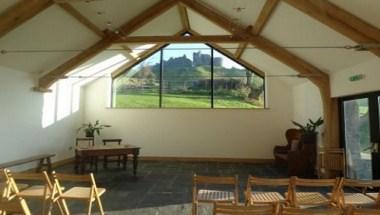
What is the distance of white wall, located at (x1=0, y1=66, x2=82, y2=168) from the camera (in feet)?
20.8

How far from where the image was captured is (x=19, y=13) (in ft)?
15.2

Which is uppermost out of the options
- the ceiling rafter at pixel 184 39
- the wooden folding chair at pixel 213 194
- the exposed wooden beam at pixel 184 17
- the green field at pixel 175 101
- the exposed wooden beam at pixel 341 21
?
the exposed wooden beam at pixel 184 17

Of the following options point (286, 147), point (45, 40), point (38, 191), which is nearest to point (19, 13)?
point (45, 40)

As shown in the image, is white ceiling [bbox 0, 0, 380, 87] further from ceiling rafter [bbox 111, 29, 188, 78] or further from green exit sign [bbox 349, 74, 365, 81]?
ceiling rafter [bbox 111, 29, 188, 78]

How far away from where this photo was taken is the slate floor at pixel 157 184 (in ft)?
A: 14.4

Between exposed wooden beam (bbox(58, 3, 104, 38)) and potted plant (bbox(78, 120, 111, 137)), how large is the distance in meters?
3.45

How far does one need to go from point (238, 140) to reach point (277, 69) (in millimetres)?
2546

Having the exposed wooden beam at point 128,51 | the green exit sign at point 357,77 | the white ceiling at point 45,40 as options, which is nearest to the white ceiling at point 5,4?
the white ceiling at point 45,40

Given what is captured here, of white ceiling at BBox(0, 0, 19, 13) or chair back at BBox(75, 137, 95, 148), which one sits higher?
white ceiling at BBox(0, 0, 19, 13)

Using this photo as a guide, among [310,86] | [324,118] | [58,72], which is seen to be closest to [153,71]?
[58,72]

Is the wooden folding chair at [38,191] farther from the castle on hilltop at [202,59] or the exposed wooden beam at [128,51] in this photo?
the castle on hilltop at [202,59]

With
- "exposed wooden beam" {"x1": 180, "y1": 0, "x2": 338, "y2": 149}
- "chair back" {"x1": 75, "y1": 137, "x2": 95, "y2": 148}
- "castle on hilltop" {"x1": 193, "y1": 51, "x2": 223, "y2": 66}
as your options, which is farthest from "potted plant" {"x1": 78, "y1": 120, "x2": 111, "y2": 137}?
"exposed wooden beam" {"x1": 180, "y1": 0, "x2": 338, "y2": 149}

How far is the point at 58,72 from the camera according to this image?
7.49 m

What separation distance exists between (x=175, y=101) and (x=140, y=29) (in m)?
3.00
